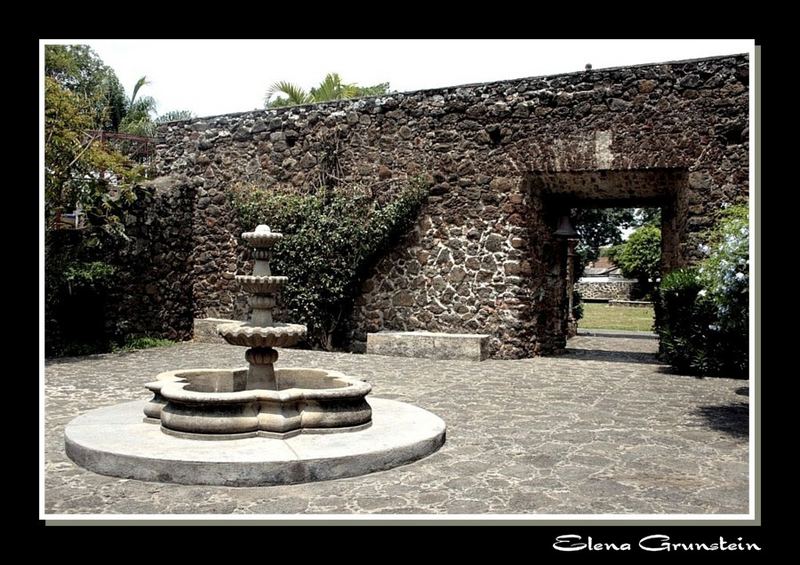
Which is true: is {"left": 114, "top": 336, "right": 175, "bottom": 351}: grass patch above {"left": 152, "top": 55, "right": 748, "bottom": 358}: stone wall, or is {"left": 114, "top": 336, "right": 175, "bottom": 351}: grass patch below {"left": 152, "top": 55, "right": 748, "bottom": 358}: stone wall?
below

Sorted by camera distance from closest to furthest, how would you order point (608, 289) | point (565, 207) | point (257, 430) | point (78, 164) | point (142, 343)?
point (257, 430)
point (78, 164)
point (142, 343)
point (565, 207)
point (608, 289)

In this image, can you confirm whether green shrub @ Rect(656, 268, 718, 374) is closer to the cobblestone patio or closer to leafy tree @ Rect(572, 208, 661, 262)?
the cobblestone patio

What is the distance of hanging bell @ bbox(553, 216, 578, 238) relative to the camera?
12.6 metres

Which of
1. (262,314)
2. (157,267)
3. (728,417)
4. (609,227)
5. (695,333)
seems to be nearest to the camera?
(262,314)

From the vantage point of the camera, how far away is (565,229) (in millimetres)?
12727

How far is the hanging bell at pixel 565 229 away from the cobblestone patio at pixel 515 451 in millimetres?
2801

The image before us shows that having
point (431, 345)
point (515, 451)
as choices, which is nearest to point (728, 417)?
point (515, 451)

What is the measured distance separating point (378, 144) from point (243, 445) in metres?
8.59

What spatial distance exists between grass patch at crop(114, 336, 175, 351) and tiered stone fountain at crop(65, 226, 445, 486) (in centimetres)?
657

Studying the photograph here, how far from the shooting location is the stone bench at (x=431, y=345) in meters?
11.6

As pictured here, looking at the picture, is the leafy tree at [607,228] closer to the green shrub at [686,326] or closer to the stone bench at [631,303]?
the stone bench at [631,303]

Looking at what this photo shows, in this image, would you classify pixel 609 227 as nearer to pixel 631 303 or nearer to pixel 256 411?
pixel 631 303

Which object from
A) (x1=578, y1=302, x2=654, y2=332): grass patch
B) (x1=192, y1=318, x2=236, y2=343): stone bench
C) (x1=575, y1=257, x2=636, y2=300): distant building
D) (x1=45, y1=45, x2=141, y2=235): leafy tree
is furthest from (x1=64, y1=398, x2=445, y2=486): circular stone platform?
(x1=575, y1=257, x2=636, y2=300): distant building

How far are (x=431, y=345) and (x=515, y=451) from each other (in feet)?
20.1
